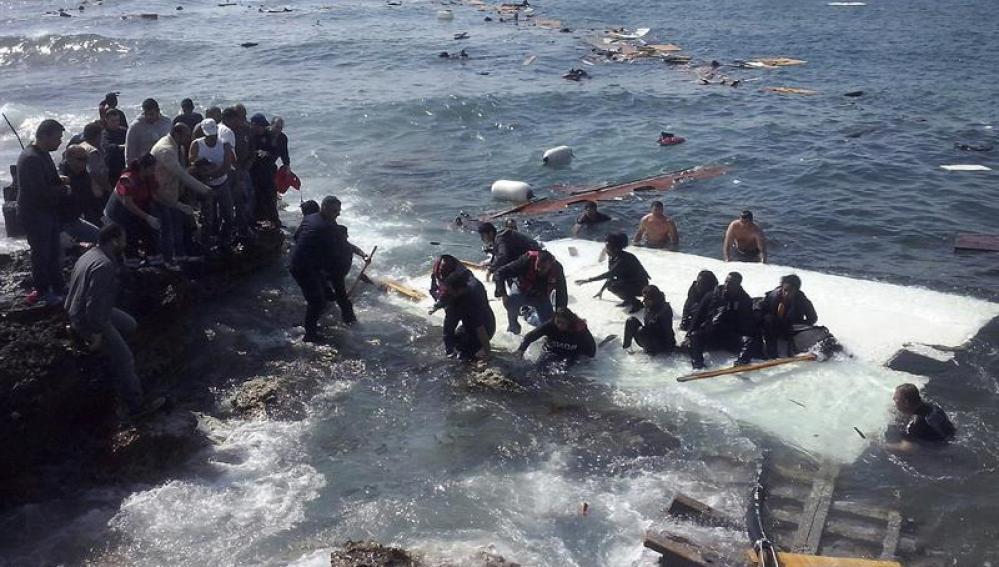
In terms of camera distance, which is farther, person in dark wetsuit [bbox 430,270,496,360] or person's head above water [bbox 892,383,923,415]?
person in dark wetsuit [bbox 430,270,496,360]

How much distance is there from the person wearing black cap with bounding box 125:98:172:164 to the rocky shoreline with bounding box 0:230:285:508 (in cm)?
229

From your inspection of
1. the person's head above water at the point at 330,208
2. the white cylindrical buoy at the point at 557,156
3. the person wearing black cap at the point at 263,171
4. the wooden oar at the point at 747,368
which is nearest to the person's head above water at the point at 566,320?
the wooden oar at the point at 747,368

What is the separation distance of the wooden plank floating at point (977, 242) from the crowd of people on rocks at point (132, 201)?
43.1 feet

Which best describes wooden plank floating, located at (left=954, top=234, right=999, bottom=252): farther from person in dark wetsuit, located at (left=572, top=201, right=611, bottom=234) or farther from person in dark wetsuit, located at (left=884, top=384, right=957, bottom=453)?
person in dark wetsuit, located at (left=884, top=384, right=957, bottom=453)

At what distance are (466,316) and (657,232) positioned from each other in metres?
6.25

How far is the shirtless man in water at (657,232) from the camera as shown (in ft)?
54.4

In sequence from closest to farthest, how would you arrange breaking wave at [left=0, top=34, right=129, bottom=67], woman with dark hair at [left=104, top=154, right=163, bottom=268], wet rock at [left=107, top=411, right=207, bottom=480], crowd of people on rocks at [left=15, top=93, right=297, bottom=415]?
crowd of people on rocks at [left=15, top=93, right=297, bottom=415], wet rock at [left=107, top=411, right=207, bottom=480], woman with dark hair at [left=104, top=154, right=163, bottom=268], breaking wave at [left=0, top=34, right=129, bottom=67]

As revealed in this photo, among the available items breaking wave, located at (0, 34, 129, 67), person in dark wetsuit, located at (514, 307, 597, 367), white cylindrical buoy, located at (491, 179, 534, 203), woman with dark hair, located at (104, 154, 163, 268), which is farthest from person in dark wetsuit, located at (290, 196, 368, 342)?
breaking wave, located at (0, 34, 129, 67)

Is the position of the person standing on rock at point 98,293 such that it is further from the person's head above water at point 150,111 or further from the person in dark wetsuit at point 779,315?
the person in dark wetsuit at point 779,315

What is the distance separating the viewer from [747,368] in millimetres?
11312

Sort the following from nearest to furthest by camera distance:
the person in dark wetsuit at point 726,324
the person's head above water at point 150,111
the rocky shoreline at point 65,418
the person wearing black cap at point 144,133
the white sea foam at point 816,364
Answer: the rocky shoreline at point 65,418 → the white sea foam at point 816,364 → the person in dark wetsuit at point 726,324 → the person's head above water at point 150,111 → the person wearing black cap at point 144,133

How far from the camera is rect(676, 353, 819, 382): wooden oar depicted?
36.7ft

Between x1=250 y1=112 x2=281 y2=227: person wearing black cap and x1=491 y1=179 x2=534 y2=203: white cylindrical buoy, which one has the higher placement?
x1=250 y1=112 x2=281 y2=227: person wearing black cap

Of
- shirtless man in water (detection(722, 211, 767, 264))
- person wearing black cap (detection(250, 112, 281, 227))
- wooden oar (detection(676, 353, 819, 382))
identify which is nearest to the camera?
wooden oar (detection(676, 353, 819, 382))
